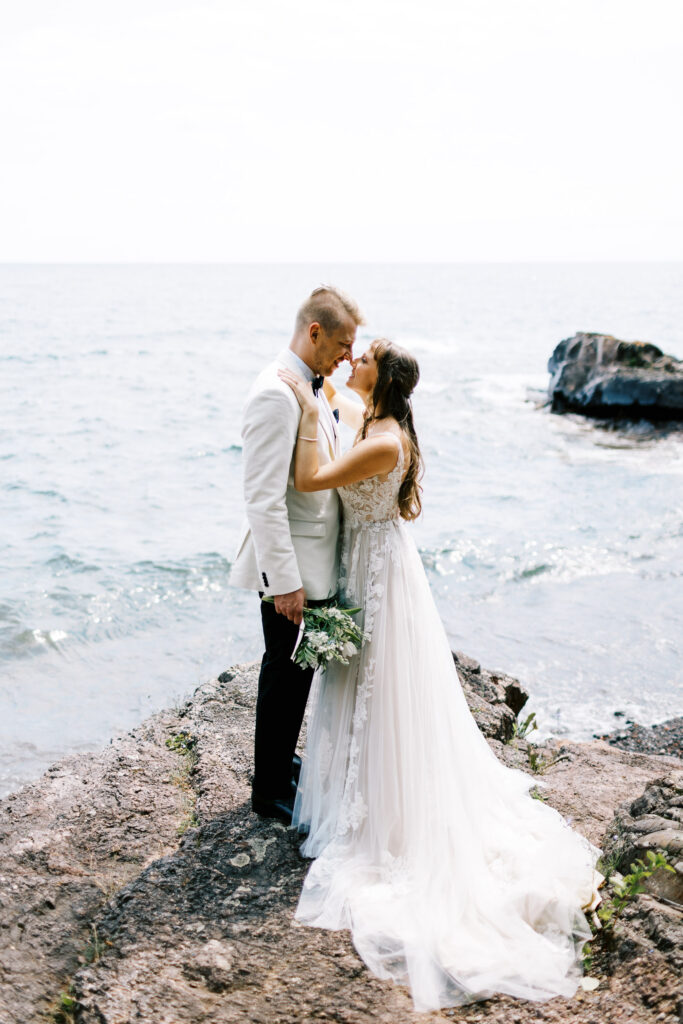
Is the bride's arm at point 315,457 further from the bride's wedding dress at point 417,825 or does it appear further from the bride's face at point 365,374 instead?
the bride's face at point 365,374

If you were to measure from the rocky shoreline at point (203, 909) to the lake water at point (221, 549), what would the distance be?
299 centimetres

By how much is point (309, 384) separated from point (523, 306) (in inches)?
3416

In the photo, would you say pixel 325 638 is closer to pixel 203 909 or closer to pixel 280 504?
pixel 280 504

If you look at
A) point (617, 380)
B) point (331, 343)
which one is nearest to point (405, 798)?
point (331, 343)

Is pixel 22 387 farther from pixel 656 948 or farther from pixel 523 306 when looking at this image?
pixel 523 306

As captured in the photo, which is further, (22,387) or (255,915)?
(22,387)

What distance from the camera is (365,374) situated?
3.98 metres

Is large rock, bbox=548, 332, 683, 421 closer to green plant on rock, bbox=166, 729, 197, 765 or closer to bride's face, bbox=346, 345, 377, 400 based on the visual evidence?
green plant on rock, bbox=166, 729, 197, 765

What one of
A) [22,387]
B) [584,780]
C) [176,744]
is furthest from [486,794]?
[22,387]

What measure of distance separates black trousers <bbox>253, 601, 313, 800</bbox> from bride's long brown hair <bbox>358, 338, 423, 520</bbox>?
33.5 inches

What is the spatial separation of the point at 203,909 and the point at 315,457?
1985 mm

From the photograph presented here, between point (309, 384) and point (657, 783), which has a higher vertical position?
point (309, 384)

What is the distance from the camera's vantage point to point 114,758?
499 centimetres

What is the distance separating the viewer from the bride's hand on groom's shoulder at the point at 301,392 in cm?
376
